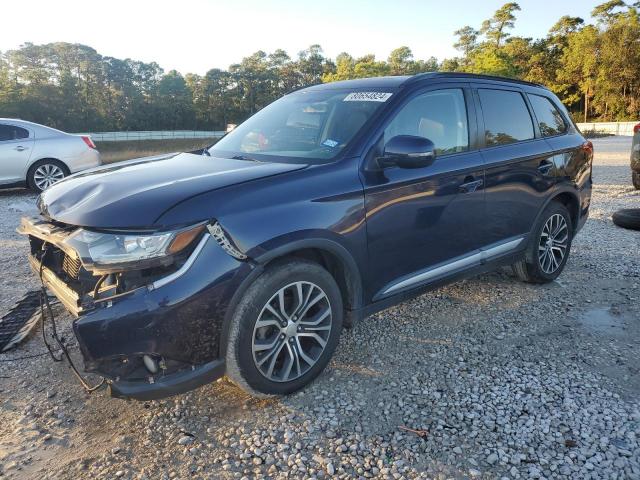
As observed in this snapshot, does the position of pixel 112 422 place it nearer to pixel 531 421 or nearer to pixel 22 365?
pixel 22 365

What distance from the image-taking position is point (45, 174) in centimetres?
938

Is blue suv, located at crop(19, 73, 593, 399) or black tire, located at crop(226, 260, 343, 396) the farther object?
black tire, located at crop(226, 260, 343, 396)

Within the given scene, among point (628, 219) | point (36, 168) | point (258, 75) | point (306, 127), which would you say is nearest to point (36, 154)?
point (36, 168)

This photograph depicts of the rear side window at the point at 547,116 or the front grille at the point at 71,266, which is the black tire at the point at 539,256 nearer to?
the rear side window at the point at 547,116

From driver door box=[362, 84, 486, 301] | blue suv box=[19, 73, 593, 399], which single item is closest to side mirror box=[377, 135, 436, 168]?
blue suv box=[19, 73, 593, 399]

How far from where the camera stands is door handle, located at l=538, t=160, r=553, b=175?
4.17 m

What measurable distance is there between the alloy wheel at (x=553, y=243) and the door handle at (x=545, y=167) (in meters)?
Result: 0.45

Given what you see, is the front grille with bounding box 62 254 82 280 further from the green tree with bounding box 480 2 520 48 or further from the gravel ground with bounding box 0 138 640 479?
the green tree with bounding box 480 2 520 48

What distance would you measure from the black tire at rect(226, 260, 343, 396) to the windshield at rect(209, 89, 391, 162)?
2.57 ft

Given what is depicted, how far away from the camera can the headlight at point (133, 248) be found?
224cm

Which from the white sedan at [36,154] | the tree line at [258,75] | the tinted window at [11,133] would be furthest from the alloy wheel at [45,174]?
the tree line at [258,75]

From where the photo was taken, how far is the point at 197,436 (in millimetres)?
2475

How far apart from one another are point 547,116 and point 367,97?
2158mm

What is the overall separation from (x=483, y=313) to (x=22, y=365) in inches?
135
